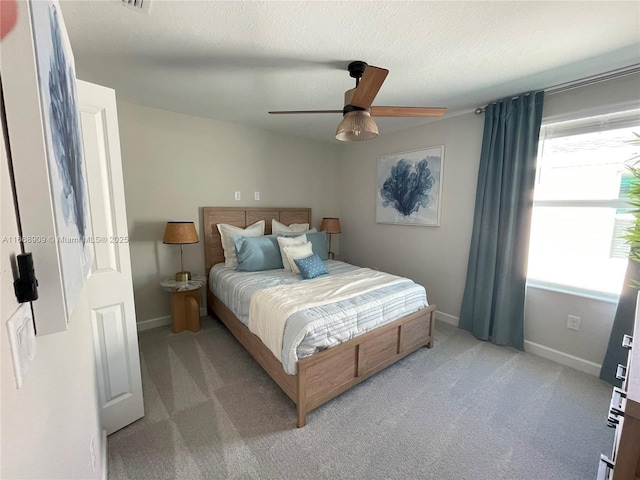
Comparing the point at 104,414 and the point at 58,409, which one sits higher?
the point at 58,409

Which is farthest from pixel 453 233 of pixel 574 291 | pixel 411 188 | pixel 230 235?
pixel 230 235

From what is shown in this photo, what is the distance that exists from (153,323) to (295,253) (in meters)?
1.82

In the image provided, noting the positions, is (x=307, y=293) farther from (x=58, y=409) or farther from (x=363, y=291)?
(x=58, y=409)

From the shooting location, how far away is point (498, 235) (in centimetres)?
261

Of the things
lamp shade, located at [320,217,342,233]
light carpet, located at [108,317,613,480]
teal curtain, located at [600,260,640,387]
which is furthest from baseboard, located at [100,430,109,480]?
teal curtain, located at [600,260,640,387]

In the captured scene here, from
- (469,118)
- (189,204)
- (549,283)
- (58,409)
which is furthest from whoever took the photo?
(189,204)

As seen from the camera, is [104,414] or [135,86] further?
[135,86]

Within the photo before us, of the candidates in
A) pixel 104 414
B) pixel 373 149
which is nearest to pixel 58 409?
pixel 104 414

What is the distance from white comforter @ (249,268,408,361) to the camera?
6.05ft

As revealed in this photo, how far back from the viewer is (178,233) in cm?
271

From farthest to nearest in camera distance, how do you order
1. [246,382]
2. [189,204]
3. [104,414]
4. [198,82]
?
[189,204], [198,82], [246,382], [104,414]

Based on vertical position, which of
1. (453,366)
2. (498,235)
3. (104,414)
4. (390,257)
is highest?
(498,235)

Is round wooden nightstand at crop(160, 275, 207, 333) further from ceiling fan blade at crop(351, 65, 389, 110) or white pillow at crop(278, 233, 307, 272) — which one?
ceiling fan blade at crop(351, 65, 389, 110)

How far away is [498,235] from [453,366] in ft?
4.44
